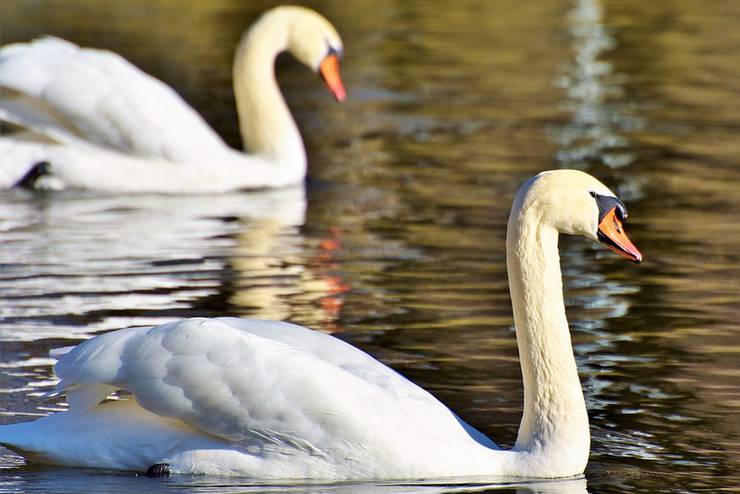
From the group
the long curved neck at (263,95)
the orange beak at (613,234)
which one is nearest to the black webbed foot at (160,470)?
the orange beak at (613,234)

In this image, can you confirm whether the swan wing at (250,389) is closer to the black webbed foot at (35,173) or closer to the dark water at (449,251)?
the dark water at (449,251)

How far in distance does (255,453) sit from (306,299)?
3446mm

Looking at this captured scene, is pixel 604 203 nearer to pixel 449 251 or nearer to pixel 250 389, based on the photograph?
pixel 250 389

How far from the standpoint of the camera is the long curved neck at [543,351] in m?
6.45

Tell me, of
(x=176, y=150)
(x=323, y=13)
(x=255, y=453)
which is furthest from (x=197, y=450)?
(x=323, y=13)

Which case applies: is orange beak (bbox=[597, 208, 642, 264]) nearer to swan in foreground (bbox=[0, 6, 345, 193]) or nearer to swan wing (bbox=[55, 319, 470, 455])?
swan wing (bbox=[55, 319, 470, 455])

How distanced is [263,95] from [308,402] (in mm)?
8370

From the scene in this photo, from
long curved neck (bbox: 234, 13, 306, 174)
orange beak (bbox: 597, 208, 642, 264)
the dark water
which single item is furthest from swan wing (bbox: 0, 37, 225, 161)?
orange beak (bbox: 597, 208, 642, 264)

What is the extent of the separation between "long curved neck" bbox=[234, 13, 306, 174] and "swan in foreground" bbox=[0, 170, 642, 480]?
24.1 feet

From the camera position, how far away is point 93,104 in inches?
507

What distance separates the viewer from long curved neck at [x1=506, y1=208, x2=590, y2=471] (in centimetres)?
645

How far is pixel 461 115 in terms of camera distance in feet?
56.6

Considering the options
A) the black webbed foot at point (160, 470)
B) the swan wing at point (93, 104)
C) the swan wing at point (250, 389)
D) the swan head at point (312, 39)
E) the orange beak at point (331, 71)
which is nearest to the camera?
the swan wing at point (250, 389)

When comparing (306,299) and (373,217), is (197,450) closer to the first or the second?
(306,299)
